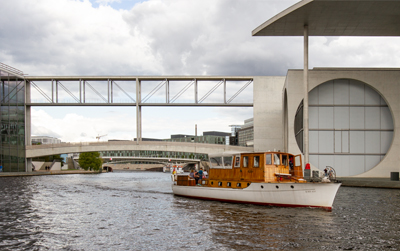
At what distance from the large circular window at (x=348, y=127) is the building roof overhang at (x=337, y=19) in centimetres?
612

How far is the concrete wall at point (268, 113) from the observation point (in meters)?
60.3

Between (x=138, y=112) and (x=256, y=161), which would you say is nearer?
(x=256, y=161)

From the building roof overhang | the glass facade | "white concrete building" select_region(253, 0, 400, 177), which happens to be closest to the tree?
the glass facade

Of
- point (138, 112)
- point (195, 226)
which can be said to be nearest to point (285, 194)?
point (195, 226)

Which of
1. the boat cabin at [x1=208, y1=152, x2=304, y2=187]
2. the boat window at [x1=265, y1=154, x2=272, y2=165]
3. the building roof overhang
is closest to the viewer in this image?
the boat cabin at [x1=208, y1=152, x2=304, y2=187]

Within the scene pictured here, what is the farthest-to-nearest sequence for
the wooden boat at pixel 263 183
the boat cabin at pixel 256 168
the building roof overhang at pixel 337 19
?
the building roof overhang at pixel 337 19, the boat cabin at pixel 256 168, the wooden boat at pixel 263 183

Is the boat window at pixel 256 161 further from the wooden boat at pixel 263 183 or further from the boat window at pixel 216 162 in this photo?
the boat window at pixel 216 162

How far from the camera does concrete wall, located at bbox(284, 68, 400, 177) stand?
46.8m

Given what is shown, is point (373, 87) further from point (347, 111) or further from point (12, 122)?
point (12, 122)

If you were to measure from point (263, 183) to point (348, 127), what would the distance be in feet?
85.1

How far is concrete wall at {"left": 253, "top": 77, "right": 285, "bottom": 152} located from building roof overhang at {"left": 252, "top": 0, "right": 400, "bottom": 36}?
1428 centimetres

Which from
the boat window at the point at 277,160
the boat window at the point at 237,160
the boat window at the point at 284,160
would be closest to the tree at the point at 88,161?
the boat window at the point at 237,160

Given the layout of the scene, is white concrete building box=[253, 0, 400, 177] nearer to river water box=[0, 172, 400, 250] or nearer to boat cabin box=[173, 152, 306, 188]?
boat cabin box=[173, 152, 306, 188]

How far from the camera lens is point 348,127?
4844cm
